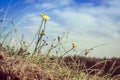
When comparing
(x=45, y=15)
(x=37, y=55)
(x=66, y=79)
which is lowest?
(x=66, y=79)

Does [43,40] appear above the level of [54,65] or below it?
above

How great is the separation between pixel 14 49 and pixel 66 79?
87cm

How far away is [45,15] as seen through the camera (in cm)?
432

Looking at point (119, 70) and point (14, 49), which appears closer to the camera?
point (14, 49)

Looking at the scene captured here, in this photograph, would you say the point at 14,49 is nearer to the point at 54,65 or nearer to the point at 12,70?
the point at 54,65

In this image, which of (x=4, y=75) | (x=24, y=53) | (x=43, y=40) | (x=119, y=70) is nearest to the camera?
(x=4, y=75)

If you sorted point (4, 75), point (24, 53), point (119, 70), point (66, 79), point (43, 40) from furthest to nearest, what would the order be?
point (119, 70)
point (43, 40)
point (24, 53)
point (66, 79)
point (4, 75)

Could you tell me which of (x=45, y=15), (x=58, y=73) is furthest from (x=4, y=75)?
(x=45, y=15)

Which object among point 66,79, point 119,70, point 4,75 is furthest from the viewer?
point 119,70

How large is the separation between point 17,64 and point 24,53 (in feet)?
3.39

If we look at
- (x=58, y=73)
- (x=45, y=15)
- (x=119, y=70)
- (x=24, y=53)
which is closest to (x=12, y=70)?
(x=58, y=73)

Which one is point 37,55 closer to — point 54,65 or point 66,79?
point 54,65

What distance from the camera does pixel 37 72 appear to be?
3.11m

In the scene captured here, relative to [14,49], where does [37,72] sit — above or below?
below
